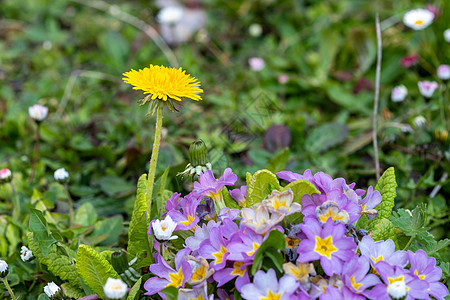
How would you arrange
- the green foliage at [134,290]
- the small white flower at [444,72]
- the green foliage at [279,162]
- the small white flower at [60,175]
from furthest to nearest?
the small white flower at [444,72], the green foliage at [279,162], the small white flower at [60,175], the green foliage at [134,290]

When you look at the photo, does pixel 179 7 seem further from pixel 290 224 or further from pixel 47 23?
pixel 290 224

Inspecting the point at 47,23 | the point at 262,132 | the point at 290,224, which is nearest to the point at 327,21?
the point at 262,132

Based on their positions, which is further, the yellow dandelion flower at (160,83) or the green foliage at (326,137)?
the green foliage at (326,137)

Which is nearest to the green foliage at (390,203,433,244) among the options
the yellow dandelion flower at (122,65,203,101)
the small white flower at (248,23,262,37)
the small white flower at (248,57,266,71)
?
the yellow dandelion flower at (122,65,203,101)

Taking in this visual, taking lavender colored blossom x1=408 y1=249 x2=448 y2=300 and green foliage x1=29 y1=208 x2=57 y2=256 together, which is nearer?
lavender colored blossom x1=408 y1=249 x2=448 y2=300

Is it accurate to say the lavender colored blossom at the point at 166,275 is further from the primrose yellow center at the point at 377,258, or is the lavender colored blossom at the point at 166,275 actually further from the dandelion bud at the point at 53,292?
the primrose yellow center at the point at 377,258

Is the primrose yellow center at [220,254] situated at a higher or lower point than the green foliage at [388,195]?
lower

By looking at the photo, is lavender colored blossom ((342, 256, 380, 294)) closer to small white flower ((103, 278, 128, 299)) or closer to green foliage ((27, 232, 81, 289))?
small white flower ((103, 278, 128, 299))

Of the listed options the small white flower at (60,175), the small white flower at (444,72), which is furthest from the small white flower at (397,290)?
the small white flower at (444,72)
